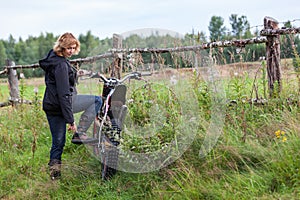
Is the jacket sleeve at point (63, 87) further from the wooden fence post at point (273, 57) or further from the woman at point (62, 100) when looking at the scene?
the wooden fence post at point (273, 57)

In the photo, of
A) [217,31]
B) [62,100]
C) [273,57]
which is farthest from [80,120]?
[217,31]

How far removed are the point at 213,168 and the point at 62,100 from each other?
1722 millimetres

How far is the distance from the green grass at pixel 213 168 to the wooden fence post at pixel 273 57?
0.46 ft

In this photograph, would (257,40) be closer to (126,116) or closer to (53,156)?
(126,116)

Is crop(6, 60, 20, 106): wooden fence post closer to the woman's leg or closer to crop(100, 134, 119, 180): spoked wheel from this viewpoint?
the woman's leg

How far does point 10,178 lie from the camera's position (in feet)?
14.8

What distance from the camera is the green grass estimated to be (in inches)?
125

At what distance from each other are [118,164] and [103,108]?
→ 699mm

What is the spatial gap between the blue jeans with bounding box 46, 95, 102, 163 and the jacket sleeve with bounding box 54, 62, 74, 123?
261 mm

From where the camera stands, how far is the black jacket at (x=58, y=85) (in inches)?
155

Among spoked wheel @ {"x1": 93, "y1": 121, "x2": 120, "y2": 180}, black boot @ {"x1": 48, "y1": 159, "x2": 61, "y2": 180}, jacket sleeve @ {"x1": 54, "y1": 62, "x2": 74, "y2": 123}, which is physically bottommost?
black boot @ {"x1": 48, "y1": 159, "x2": 61, "y2": 180}

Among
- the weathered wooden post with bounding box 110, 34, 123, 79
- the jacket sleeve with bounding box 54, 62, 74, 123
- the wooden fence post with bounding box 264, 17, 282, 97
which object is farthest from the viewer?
the weathered wooden post with bounding box 110, 34, 123, 79

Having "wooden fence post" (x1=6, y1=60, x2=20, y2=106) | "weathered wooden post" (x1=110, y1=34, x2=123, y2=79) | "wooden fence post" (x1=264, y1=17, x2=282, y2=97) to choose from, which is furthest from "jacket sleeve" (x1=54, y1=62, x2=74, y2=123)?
"wooden fence post" (x1=6, y1=60, x2=20, y2=106)

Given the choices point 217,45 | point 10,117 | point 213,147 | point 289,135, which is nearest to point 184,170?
point 213,147
